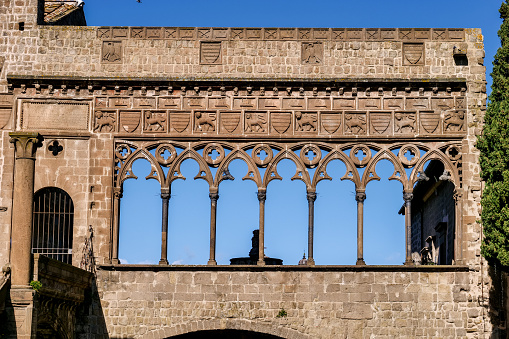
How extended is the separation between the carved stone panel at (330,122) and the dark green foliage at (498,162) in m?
3.22

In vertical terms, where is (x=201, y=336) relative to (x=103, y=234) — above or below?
below

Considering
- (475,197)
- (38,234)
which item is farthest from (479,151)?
(38,234)

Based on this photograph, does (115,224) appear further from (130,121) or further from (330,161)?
(330,161)

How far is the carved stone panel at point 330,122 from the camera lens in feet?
77.3

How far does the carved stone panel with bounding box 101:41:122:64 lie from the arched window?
10.4 feet

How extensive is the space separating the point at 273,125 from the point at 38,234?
5.86m

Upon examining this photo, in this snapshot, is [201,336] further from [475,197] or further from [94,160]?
[475,197]

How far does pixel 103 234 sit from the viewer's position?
23047 mm

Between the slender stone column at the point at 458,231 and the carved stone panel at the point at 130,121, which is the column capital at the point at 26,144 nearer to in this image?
the carved stone panel at the point at 130,121

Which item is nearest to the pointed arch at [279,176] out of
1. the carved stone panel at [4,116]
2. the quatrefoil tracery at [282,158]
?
the quatrefoil tracery at [282,158]

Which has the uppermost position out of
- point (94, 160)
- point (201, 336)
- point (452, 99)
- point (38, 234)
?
point (452, 99)

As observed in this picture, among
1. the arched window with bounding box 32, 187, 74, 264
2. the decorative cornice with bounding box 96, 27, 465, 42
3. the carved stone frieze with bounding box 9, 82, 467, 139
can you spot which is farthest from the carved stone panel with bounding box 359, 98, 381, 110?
the arched window with bounding box 32, 187, 74, 264

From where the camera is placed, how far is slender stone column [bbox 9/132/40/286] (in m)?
17.9

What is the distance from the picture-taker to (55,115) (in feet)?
77.5
